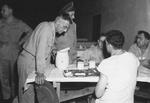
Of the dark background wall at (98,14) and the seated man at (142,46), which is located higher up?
the dark background wall at (98,14)

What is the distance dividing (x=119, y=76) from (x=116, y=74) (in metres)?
0.04

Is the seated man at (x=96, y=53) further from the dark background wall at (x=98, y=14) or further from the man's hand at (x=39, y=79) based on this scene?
the dark background wall at (x=98, y=14)

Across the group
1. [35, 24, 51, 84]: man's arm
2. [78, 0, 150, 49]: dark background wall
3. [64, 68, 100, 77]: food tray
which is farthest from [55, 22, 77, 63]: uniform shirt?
[78, 0, 150, 49]: dark background wall

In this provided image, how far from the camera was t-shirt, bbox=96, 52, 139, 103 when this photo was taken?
2.65 m

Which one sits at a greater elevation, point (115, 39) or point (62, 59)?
point (115, 39)

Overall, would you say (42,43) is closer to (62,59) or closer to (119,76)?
(62,59)

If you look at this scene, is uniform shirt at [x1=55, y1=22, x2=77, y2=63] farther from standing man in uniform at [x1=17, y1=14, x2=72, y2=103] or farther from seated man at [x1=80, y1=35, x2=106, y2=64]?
standing man in uniform at [x1=17, y1=14, x2=72, y2=103]

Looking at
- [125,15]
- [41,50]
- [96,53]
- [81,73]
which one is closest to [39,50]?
[41,50]

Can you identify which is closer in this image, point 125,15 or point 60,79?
point 60,79

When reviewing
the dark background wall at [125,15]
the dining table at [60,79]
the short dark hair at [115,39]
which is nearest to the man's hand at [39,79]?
the dining table at [60,79]

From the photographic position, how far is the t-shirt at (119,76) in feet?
8.70

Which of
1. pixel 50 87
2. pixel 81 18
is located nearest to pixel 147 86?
pixel 50 87

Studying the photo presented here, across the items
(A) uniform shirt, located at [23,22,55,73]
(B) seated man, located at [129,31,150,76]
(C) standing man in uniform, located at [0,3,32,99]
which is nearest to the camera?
(A) uniform shirt, located at [23,22,55,73]

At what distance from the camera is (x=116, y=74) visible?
2658mm
